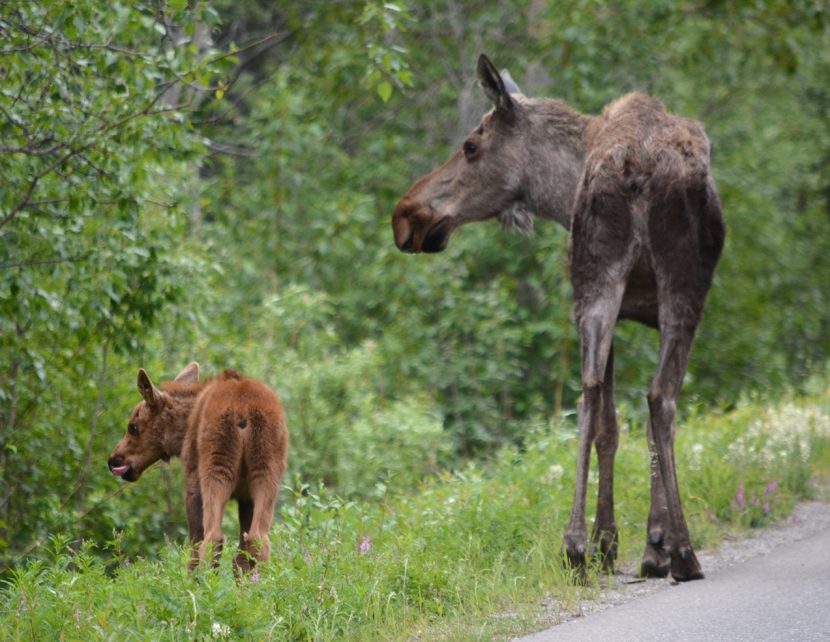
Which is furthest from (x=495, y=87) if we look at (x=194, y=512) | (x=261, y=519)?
(x=194, y=512)

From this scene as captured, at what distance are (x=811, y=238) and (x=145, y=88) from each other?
1624 centimetres

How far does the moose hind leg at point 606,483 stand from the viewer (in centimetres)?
682

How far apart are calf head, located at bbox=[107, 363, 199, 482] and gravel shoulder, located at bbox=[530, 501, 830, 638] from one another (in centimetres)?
259

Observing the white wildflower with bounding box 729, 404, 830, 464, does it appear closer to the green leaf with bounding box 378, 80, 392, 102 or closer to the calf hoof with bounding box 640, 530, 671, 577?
the calf hoof with bounding box 640, 530, 671, 577

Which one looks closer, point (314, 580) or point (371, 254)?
point (314, 580)

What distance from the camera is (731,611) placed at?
5.73 metres

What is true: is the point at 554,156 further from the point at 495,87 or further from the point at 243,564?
the point at 243,564

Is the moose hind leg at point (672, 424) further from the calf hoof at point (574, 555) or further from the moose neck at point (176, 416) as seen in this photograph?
the moose neck at point (176, 416)

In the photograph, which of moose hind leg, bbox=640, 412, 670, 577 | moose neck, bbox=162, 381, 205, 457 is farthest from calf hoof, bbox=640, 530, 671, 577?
moose neck, bbox=162, 381, 205, 457

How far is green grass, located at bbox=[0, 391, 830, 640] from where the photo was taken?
16.9ft

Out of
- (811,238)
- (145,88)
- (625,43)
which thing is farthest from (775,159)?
(145,88)

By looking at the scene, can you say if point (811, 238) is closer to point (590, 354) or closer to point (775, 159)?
point (775, 159)

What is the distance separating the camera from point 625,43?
50.7 ft

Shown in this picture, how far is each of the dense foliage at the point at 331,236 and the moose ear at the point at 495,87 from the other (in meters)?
0.84
